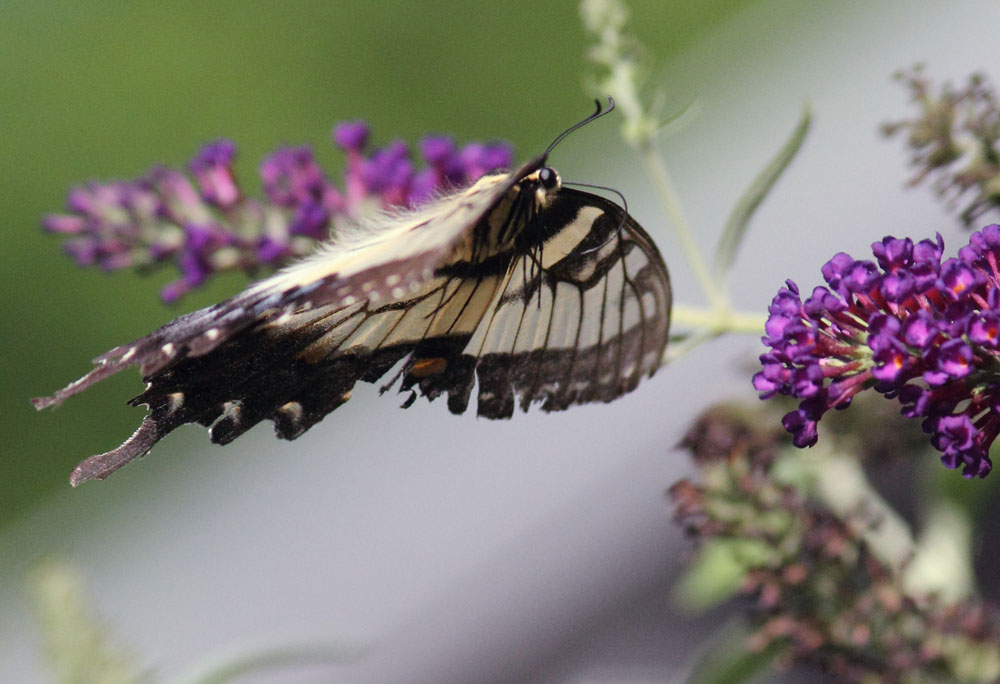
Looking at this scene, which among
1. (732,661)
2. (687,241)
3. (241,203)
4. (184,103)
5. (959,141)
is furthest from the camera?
(184,103)

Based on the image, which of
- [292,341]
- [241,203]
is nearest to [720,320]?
[292,341]

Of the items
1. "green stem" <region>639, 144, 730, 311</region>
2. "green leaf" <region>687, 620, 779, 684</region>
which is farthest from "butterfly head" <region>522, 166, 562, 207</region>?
"green leaf" <region>687, 620, 779, 684</region>

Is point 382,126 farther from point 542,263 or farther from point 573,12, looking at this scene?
point 542,263

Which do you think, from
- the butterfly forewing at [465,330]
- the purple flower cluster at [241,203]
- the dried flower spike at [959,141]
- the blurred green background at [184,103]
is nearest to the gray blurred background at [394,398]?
the blurred green background at [184,103]

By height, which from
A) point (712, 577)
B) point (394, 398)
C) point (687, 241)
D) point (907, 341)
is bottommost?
point (907, 341)

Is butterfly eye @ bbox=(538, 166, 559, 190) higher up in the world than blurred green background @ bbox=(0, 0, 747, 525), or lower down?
lower down

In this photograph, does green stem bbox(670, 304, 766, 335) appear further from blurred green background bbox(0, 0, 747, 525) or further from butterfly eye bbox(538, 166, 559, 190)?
blurred green background bbox(0, 0, 747, 525)

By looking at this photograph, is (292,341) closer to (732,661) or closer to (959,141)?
(732,661)
